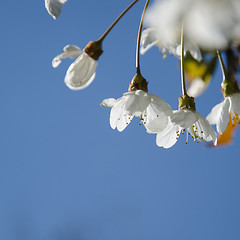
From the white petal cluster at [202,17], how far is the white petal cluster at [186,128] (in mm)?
784

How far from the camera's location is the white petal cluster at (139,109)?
1183mm

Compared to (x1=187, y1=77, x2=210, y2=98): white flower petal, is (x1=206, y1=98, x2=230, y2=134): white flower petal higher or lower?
lower

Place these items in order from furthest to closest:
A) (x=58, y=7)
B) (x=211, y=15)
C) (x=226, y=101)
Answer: (x=226, y=101) < (x=58, y=7) < (x=211, y=15)

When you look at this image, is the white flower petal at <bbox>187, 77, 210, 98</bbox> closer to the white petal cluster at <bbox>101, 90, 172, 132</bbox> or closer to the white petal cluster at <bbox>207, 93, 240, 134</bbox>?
the white petal cluster at <bbox>207, 93, 240, 134</bbox>

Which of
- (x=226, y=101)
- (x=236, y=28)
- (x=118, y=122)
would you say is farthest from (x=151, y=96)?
(x=236, y=28)

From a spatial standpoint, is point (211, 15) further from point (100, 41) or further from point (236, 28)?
point (100, 41)

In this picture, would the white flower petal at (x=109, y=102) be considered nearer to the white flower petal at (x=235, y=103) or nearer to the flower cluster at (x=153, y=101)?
the flower cluster at (x=153, y=101)

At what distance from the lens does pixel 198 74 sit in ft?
6.55

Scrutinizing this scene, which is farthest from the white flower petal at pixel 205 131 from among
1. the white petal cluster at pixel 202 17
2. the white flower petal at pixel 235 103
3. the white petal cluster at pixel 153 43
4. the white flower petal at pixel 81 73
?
the white petal cluster at pixel 202 17

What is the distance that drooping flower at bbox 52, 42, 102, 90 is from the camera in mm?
1201

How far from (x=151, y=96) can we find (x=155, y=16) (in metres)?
0.82

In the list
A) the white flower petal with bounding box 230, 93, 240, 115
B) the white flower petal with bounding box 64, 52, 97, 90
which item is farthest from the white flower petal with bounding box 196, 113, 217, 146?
the white flower petal with bounding box 64, 52, 97, 90

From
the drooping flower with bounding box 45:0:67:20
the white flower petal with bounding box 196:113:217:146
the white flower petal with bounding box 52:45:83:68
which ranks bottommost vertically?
the white flower petal with bounding box 196:113:217:146

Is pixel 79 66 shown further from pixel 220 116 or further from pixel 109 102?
pixel 220 116
